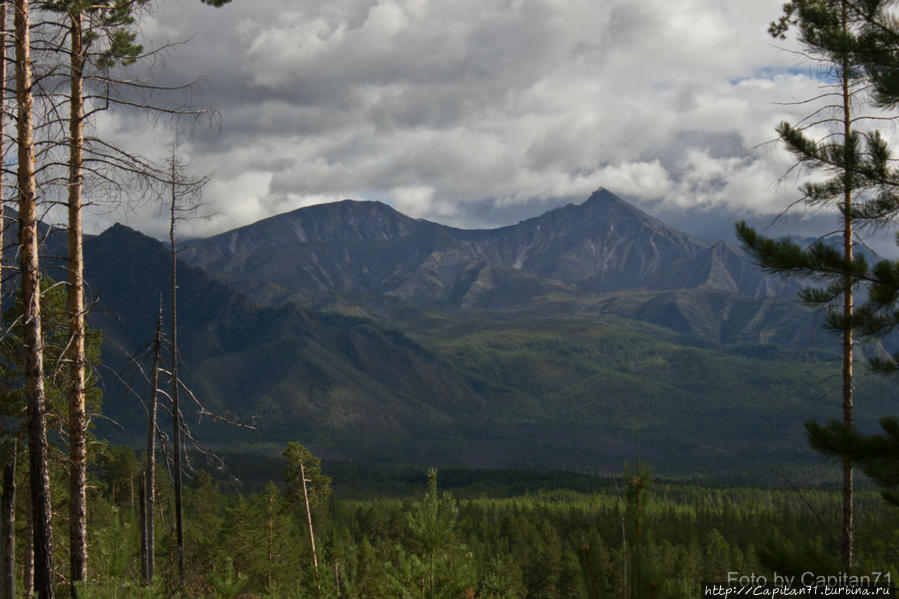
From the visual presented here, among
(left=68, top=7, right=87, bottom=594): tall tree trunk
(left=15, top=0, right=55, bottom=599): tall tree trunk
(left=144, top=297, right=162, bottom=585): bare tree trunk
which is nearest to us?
(left=15, top=0, right=55, bottom=599): tall tree trunk

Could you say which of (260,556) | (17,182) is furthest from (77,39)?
(260,556)

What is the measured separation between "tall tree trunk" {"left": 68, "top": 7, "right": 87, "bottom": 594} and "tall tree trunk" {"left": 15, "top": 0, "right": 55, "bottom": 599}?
1019 mm

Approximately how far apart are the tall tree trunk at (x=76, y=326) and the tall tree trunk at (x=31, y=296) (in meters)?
1.02

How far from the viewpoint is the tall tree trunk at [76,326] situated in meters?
13.4

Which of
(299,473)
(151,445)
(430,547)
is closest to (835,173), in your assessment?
(430,547)

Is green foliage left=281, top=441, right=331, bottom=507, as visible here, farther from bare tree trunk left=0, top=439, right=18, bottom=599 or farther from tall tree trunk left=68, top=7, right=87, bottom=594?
bare tree trunk left=0, top=439, right=18, bottom=599

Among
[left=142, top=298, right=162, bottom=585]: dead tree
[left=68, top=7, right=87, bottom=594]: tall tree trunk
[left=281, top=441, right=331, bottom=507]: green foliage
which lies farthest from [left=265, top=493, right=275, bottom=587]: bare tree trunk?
[left=68, top=7, right=87, bottom=594]: tall tree trunk

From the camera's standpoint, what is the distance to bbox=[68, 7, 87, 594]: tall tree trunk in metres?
13.4

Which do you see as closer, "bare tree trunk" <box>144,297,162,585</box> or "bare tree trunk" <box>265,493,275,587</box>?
"bare tree trunk" <box>144,297,162,585</box>

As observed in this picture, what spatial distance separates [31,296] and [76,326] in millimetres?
1969

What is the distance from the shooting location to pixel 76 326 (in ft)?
44.5

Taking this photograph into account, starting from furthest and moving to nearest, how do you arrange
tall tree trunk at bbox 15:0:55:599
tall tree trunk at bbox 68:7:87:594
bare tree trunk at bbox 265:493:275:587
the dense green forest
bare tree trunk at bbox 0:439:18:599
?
bare tree trunk at bbox 265:493:275:587, tall tree trunk at bbox 68:7:87:594, tall tree trunk at bbox 15:0:55:599, bare tree trunk at bbox 0:439:18:599, the dense green forest

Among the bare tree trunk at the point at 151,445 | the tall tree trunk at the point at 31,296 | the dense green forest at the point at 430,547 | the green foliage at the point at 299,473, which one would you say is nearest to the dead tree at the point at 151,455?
the bare tree trunk at the point at 151,445

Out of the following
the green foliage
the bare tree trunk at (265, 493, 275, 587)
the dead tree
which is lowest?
the bare tree trunk at (265, 493, 275, 587)
